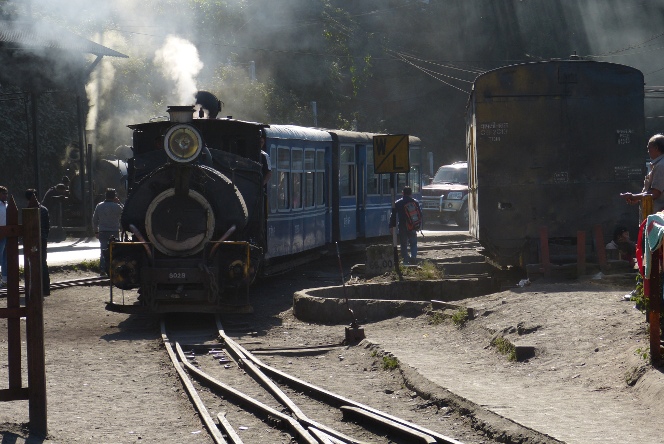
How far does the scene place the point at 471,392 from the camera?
7.96 meters

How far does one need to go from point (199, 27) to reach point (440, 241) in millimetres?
22394

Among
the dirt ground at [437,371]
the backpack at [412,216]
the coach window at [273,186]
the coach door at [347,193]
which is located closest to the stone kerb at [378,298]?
the dirt ground at [437,371]

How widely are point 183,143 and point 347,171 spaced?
9.68m

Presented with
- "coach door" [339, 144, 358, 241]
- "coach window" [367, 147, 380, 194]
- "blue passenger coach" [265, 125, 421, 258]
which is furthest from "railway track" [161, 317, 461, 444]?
"coach window" [367, 147, 380, 194]

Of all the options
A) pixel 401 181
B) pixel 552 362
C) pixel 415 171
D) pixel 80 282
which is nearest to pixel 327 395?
pixel 552 362

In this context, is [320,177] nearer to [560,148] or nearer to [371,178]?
[371,178]

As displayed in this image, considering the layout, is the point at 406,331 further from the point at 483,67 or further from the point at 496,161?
the point at 483,67

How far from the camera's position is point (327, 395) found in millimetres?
8242

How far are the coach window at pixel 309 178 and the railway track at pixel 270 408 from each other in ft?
26.0

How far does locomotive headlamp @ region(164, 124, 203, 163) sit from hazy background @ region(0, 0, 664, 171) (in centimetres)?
1174

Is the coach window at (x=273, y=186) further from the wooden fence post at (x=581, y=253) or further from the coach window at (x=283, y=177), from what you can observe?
the wooden fence post at (x=581, y=253)

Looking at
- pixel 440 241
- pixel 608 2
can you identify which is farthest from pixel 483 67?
pixel 440 241

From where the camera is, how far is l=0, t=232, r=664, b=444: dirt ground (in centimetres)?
709

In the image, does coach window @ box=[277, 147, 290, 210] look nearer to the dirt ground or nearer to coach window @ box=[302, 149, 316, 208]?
coach window @ box=[302, 149, 316, 208]
